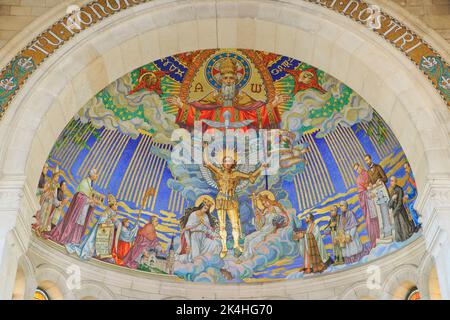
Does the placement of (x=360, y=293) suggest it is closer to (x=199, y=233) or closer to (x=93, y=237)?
(x=199, y=233)

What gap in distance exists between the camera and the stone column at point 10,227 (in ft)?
35.5

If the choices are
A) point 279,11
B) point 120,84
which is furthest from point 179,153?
point 279,11

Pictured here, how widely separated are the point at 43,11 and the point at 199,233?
19.1ft

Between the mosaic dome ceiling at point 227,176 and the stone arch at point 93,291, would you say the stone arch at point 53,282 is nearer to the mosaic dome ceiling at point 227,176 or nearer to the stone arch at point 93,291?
the stone arch at point 93,291

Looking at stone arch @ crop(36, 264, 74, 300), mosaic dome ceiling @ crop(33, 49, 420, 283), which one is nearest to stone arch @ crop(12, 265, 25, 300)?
stone arch @ crop(36, 264, 74, 300)

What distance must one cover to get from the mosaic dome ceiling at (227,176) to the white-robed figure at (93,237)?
0.07ft

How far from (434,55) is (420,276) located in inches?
159

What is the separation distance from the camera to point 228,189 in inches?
643

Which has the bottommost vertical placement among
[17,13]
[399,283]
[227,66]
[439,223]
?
[439,223]

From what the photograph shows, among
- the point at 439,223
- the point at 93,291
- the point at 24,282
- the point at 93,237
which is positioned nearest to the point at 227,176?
the point at 93,237

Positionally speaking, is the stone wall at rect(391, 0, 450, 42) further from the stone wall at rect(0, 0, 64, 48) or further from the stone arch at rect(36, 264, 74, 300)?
the stone arch at rect(36, 264, 74, 300)

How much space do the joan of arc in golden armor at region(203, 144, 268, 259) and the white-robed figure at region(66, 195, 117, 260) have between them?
206cm

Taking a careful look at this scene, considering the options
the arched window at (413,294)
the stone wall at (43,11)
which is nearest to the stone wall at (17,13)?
the stone wall at (43,11)
